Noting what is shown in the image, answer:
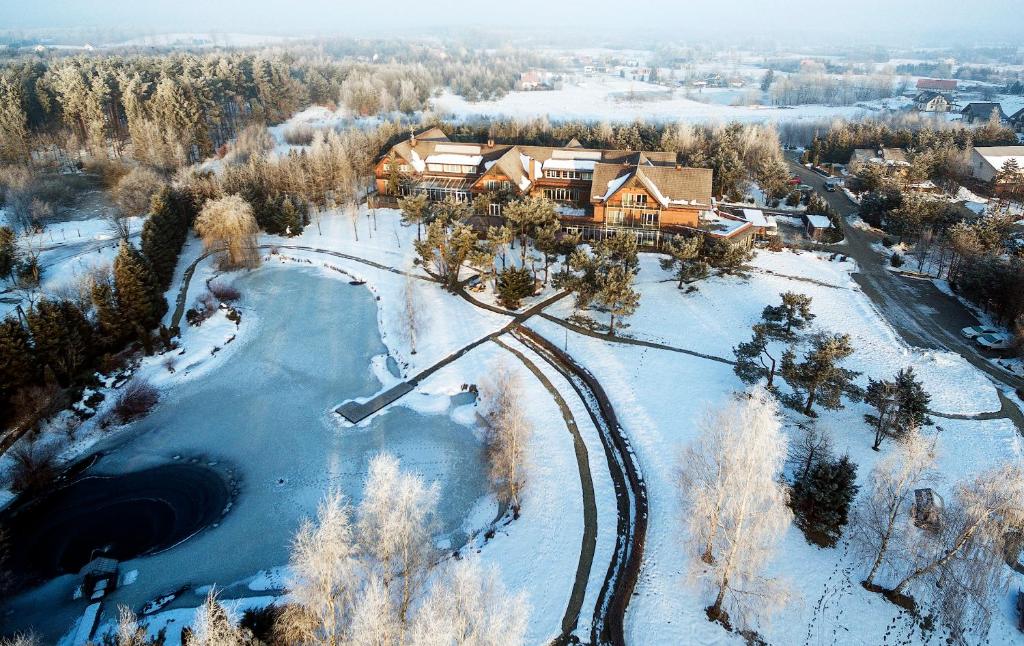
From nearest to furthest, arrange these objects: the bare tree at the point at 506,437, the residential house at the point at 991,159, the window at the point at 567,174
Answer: the bare tree at the point at 506,437 < the window at the point at 567,174 < the residential house at the point at 991,159

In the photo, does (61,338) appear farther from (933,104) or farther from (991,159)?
(933,104)

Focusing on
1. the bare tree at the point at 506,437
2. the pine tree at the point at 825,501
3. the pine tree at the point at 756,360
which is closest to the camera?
the pine tree at the point at 825,501

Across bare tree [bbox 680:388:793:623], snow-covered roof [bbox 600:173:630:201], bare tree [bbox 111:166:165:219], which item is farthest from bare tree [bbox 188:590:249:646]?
bare tree [bbox 111:166:165:219]

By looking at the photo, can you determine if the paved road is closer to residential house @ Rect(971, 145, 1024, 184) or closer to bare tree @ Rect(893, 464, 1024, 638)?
bare tree @ Rect(893, 464, 1024, 638)

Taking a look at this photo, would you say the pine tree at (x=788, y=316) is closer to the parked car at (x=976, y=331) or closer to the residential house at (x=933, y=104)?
the parked car at (x=976, y=331)

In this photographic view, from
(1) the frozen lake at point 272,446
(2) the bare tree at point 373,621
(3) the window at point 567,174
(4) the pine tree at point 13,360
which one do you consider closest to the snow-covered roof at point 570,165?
(3) the window at point 567,174

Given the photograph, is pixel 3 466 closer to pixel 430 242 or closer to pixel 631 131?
pixel 430 242

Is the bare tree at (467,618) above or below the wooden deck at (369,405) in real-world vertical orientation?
above

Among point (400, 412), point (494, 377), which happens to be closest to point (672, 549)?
point (494, 377)
